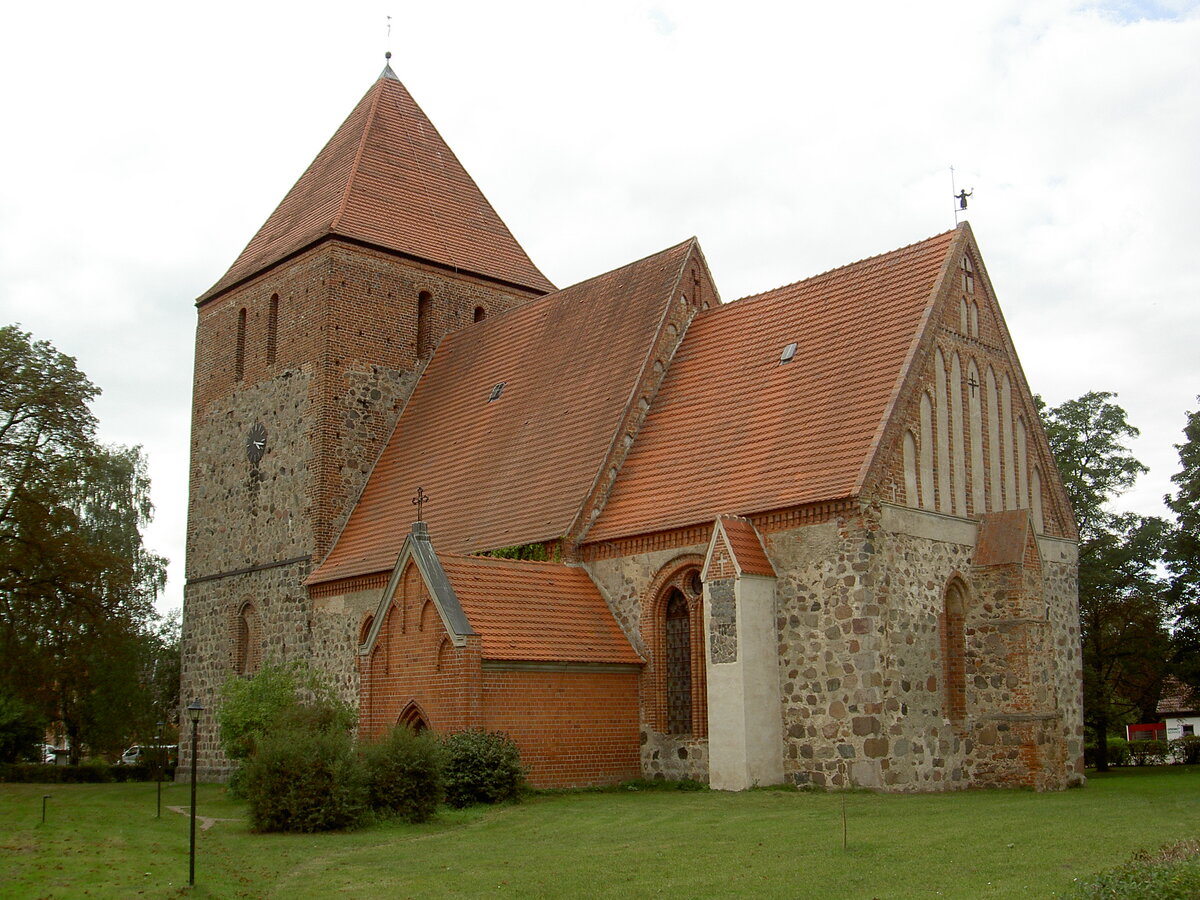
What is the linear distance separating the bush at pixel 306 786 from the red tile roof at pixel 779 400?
6750 millimetres

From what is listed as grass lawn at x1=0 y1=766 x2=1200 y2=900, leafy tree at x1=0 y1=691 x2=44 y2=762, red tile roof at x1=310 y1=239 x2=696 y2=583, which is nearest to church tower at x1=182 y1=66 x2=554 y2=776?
red tile roof at x1=310 y1=239 x2=696 y2=583

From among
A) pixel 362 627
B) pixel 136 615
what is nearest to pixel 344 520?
pixel 362 627

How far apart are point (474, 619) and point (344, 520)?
8.96 m

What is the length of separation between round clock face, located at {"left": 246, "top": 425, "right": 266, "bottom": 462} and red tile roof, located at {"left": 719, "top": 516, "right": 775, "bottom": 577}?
13941mm

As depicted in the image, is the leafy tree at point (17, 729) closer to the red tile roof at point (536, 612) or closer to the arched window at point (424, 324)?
the arched window at point (424, 324)

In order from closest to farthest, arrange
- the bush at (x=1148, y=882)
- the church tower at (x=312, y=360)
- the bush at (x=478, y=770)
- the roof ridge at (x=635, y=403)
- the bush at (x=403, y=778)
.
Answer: the bush at (x=1148, y=882) → the bush at (x=403, y=778) → the bush at (x=478, y=770) → the roof ridge at (x=635, y=403) → the church tower at (x=312, y=360)

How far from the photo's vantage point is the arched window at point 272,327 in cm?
2938

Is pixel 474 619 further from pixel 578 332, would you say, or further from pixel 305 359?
pixel 305 359

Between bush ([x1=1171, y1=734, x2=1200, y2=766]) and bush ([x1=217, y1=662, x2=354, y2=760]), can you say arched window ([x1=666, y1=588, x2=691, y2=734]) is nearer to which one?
bush ([x1=217, y1=662, x2=354, y2=760])

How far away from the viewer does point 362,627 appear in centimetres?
2403

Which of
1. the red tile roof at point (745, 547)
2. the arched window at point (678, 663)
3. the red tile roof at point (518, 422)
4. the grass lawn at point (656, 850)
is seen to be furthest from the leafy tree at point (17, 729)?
the red tile roof at point (745, 547)

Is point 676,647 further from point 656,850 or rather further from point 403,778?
point 656,850

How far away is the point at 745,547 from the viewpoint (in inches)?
724

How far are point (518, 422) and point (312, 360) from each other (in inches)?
228
